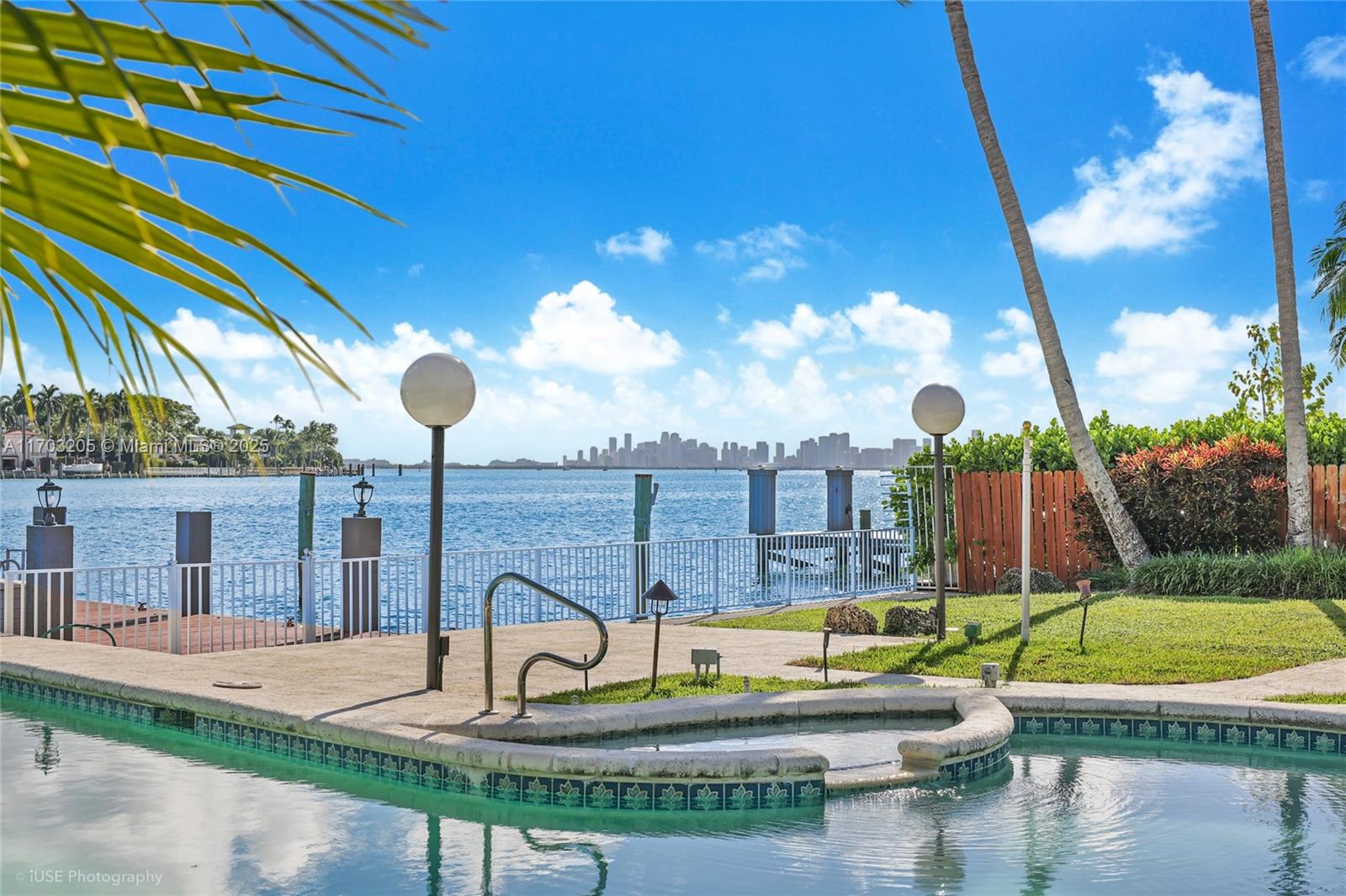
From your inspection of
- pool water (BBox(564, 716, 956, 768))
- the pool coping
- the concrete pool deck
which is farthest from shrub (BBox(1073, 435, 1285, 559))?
pool water (BBox(564, 716, 956, 768))

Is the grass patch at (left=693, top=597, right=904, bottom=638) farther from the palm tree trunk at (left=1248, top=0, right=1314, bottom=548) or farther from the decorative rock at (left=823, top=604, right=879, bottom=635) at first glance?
the palm tree trunk at (left=1248, top=0, right=1314, bottom=548)

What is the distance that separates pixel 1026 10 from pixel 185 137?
2107 centimetres

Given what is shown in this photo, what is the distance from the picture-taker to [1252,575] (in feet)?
43.8

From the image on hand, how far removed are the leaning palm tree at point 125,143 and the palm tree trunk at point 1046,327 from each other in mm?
14411

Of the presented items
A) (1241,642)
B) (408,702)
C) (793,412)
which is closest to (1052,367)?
(1241,642)

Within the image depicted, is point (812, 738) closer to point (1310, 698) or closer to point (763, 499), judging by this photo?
point (1310, 698)

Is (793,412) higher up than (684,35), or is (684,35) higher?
(684,35)

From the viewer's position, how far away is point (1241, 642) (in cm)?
1016

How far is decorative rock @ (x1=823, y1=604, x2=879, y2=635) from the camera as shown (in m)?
11.3

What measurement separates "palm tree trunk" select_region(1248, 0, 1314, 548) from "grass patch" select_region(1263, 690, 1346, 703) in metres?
6.89

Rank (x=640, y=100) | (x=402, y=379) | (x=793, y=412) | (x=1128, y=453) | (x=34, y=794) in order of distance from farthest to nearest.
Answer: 1. (x=793, y=412)
2. (x=640, y=100)
3. (x=1128, y=453)
4. (x=402, y=379)
5. (x=34, y=794)

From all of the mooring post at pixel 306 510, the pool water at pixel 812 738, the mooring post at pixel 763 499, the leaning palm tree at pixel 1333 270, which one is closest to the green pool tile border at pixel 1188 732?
the pool water at pixel 812 738

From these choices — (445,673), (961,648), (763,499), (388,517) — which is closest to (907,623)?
(961,648)

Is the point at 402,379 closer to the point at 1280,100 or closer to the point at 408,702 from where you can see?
the point at 408,702
